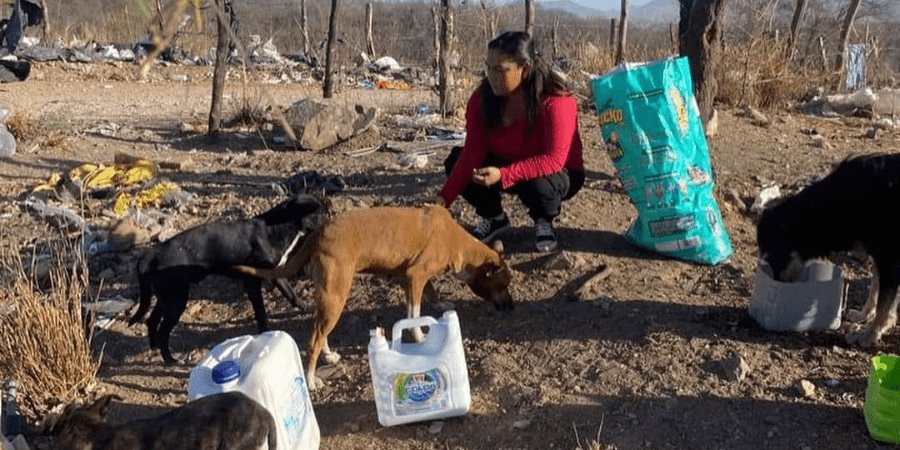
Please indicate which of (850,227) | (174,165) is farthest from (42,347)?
(174,165)

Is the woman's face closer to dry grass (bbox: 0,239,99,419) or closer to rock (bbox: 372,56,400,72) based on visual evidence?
dry grass (bbox: 0,239,99,419)

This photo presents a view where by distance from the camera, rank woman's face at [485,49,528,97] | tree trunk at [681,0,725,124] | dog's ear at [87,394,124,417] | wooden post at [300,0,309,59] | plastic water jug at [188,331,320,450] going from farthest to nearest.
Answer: wooden post at [300,0,309,59], tree trunk at [681,0,725,124], woman's face at [485,49,528,97], plastic water jug at [188,331,320,450], dog's ear at [87,394,124,417]

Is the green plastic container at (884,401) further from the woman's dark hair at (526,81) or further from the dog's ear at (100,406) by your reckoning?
the dog's ear at (100,406)

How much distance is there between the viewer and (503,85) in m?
5.11

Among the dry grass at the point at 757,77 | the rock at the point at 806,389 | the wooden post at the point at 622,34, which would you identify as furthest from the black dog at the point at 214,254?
the wooden post at the point at 622,34

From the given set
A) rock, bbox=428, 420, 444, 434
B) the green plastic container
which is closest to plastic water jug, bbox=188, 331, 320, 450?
rock, bbox=428, 420, 444, 434

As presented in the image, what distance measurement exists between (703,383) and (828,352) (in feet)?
2.42

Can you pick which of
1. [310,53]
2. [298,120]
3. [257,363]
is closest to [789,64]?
[298,120]

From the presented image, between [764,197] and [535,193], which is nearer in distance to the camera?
[535,193]

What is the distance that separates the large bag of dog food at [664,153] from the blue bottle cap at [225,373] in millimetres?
2756

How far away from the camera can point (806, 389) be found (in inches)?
159

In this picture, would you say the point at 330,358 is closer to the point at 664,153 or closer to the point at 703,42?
the point at 664,153

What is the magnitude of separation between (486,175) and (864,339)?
216cm

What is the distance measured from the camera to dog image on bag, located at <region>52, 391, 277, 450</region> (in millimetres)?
3225
